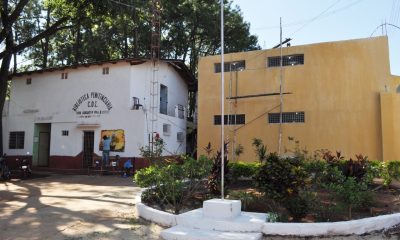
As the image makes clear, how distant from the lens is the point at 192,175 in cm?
862

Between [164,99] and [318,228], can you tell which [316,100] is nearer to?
[164,99]

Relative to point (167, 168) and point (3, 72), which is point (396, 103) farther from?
point (3, 72)

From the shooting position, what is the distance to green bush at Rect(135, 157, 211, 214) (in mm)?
8133

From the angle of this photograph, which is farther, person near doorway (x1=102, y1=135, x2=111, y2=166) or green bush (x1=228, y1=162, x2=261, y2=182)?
person near doorway (x1=102, y1=135, x2=111, y2=166)

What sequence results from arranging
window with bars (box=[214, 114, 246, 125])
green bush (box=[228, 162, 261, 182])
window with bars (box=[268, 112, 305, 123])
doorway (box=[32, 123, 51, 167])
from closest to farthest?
green bush (box=[228, 162, 261, 182]), window with bars (box=[268, 112, 305, 123]), window with bars (box=[214, 114, 246, 125]), doorway (box=[32, 123, 51, 167])

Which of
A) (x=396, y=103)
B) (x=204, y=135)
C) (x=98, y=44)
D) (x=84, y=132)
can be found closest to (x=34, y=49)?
(x=98, y=44)

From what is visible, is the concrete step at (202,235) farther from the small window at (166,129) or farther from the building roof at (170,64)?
the small window at (166,129)

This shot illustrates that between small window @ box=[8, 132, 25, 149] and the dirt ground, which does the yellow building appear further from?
small window @ box=[8, 132, 25, 149]

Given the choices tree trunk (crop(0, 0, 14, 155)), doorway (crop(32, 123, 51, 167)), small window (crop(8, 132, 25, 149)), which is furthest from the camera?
small window (crop(8, 132, 25, 149))

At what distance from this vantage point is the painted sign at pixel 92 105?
748 inches

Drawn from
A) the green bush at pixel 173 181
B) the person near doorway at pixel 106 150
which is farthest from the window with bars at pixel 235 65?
the green bush at pixel 173 181

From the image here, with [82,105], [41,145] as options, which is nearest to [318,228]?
[82,105]

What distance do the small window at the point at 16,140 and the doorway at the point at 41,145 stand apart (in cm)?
79

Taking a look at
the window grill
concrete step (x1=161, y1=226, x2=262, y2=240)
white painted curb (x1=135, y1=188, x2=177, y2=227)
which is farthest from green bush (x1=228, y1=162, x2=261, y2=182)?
the window grill
